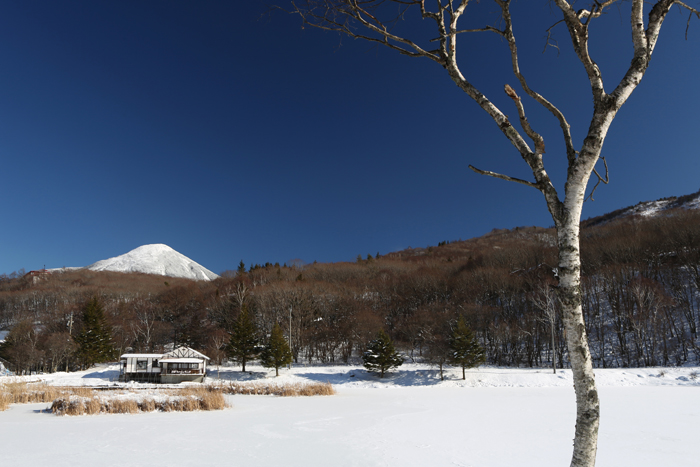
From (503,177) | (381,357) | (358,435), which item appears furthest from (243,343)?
(503,177)

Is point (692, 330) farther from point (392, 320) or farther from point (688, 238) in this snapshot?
point (392, 320)

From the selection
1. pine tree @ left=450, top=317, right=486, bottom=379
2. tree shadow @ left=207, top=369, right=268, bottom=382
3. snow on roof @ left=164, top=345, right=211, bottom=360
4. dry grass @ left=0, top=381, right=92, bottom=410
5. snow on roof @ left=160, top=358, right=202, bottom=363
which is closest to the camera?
dry grass @ left=0, top=381, right=92, bottom=410

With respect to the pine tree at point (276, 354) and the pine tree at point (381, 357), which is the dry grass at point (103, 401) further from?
the pine tree at point (381, 357)

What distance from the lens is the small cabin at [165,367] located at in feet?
120

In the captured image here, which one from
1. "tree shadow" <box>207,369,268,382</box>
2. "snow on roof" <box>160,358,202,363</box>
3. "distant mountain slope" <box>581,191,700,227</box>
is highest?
"distant mountain slope" <box>581,191,700,227</box>

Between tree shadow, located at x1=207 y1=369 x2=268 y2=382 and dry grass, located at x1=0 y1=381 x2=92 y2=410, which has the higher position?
dry grass, located at x1=0 y1=381 x2=92 y2=410

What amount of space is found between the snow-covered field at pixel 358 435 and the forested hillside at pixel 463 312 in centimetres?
2045

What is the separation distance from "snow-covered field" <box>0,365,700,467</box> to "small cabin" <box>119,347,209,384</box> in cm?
2178

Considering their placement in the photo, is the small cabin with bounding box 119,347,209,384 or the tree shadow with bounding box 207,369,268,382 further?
the tree shadow with bounding box 207,369,268,382

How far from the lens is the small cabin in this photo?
1443 inches

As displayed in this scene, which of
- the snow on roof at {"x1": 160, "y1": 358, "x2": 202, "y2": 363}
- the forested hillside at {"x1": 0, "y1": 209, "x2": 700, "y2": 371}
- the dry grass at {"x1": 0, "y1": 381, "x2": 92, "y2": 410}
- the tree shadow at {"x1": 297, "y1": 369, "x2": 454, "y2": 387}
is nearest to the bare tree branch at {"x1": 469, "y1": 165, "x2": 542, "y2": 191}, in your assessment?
the dry grass at {"x1": 0, "y1": 381, "x2": 92, "y2": 410}

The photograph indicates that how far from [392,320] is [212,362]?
2591 centimetres

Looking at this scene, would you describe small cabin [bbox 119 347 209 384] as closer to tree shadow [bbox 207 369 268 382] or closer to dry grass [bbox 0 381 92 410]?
tree shadow [bbox 207 369 268 382]

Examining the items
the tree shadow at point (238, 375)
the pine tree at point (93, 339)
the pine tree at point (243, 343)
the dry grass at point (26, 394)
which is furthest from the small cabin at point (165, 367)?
the dry grass at point (26, 394)
